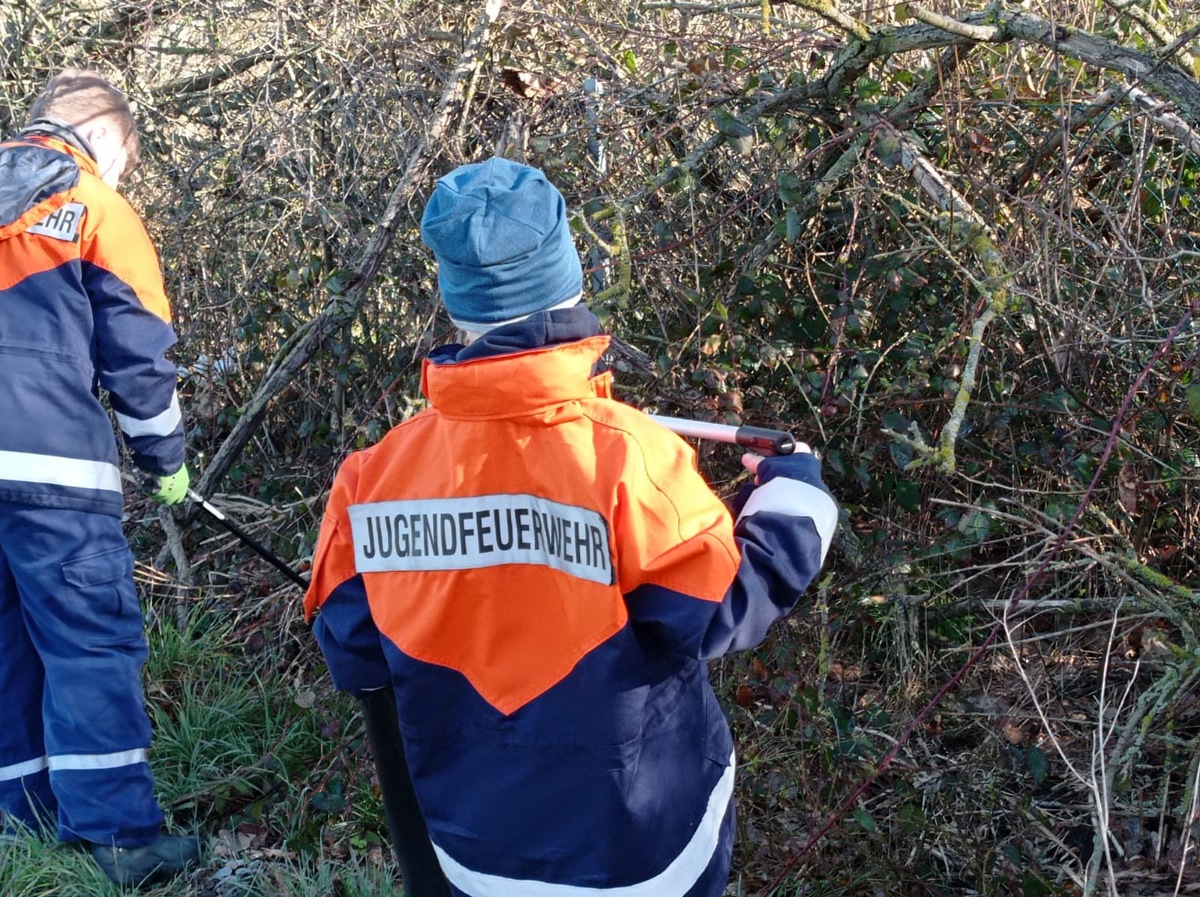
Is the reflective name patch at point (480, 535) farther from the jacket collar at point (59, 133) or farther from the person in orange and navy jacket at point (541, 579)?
the jacket collar at point (59, 133)

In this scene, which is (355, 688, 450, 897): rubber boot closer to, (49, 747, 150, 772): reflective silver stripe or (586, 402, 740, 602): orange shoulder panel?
(586, 402, 740, 602): orange shoulder panel

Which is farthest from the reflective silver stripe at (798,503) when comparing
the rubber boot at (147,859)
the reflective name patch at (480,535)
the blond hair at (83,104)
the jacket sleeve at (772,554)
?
the blond hair at (83,104)

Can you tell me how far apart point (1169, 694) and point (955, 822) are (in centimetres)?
63

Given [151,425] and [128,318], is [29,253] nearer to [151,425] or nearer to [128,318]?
[128,318]

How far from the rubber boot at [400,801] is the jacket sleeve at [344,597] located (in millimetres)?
177

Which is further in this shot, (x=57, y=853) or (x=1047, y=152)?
(x=57, y=853)

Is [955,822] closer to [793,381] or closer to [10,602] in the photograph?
[793,381]

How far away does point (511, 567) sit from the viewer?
6.10 ft

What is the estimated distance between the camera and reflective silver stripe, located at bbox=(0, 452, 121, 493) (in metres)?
3.07

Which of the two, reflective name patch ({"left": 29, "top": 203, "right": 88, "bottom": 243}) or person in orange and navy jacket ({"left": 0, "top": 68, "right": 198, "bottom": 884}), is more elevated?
reflective name patch ({"left": 29, "top": 203, "right": 88, "bottom": 243})

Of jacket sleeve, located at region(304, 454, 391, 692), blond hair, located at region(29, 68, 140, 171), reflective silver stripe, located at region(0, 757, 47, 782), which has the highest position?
blond hair, located at region(29, 68, 140, 171)

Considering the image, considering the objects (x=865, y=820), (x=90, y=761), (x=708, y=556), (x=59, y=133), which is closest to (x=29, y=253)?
→ (x=59, y=133)

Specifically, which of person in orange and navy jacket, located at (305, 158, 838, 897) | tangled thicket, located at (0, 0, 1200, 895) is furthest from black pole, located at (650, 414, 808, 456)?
tangled thicket, located at (0, 0, 1200, 895)

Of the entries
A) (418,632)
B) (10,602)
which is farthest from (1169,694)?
(10,602)
